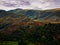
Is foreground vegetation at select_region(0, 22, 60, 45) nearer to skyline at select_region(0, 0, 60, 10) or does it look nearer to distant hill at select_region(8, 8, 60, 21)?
distant hill at select_region(8, 8, 60, 21)

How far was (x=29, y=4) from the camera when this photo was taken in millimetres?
7535

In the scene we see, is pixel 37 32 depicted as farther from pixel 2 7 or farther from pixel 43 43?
pixel 2 7

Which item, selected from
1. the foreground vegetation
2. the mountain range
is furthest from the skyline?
the foreground vegetation

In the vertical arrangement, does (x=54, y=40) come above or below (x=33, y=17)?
below

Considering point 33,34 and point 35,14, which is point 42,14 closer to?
point 35,14

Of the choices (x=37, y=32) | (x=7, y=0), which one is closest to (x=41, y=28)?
(x=37, y=32)

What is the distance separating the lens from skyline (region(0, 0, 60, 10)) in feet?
24.2

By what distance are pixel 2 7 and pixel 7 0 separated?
348 mm

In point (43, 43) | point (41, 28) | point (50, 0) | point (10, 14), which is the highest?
point (50, 0)

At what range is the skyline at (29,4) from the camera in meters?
7.39

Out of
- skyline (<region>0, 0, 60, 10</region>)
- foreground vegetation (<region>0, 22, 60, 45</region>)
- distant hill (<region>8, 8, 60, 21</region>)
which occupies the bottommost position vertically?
foreground vegetation (<region>0, 22, 60, 45</region>)

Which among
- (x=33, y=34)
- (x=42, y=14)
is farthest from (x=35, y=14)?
(x=33, y=34)

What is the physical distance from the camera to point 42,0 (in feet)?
24.4

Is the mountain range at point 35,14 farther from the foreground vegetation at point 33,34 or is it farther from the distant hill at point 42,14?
the foreground vegetation at point 33,34
